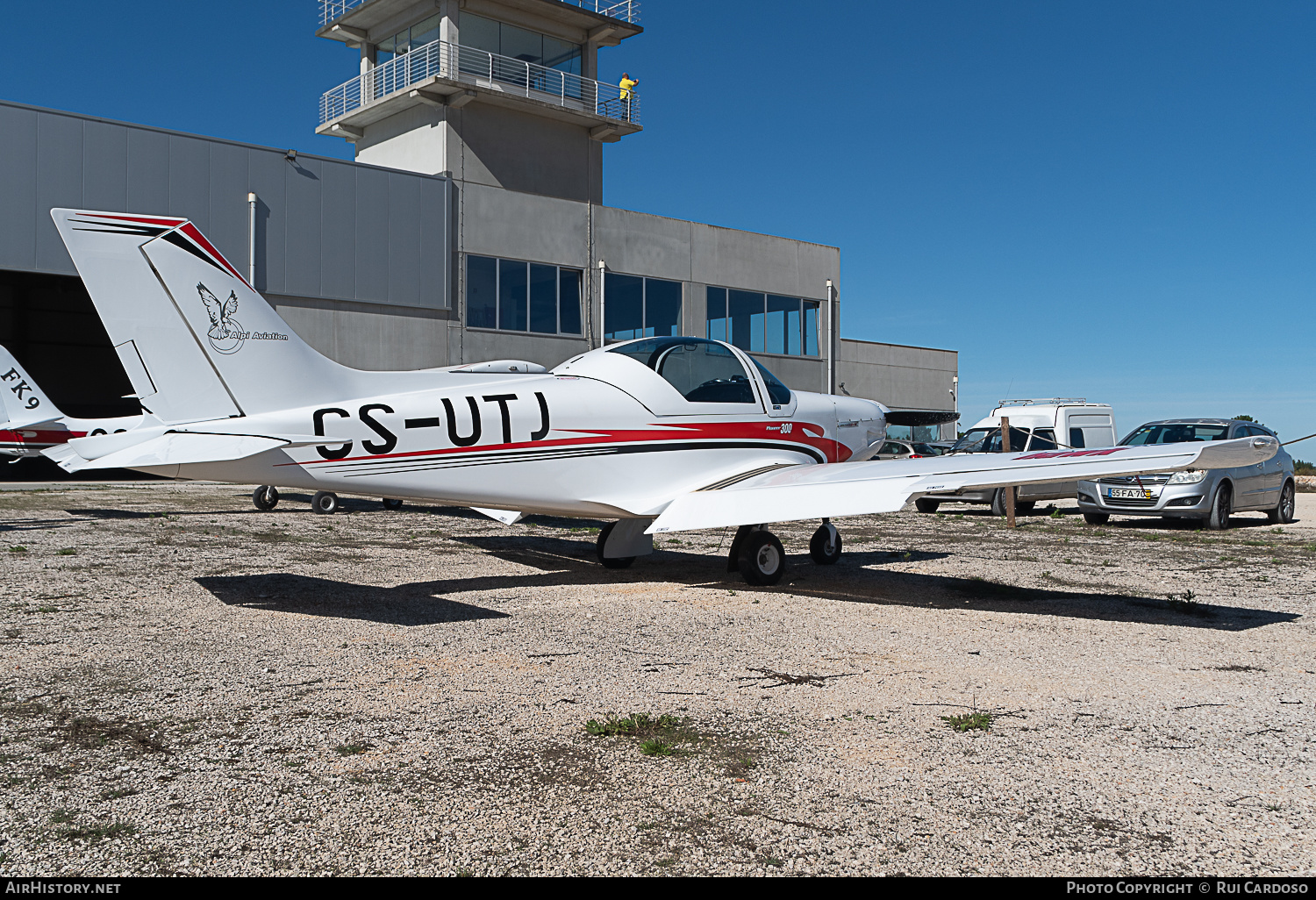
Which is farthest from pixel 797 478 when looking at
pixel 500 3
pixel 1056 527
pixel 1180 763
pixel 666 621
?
pixel 500 3

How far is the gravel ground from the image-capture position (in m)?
3.05

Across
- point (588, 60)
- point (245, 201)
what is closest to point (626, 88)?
point (588, 60)

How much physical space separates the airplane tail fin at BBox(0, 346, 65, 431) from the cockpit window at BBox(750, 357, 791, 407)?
46.5 feet

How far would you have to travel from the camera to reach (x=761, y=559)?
9.12m

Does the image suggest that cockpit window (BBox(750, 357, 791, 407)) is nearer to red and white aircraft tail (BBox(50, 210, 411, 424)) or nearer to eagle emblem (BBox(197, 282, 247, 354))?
red and white aircraft tail (BBox(50, 210, 411, 424))

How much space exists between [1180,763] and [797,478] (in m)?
5.16

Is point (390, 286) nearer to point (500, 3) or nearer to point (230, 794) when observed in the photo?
point (500, 3)

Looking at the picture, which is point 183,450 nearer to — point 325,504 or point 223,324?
point 223,324

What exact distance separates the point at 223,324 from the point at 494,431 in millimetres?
2195

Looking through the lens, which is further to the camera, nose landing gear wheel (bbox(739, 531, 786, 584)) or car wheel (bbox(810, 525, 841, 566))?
car wheel (bbox(810, 525, 841, 566))

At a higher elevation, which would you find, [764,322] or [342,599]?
[764,322]

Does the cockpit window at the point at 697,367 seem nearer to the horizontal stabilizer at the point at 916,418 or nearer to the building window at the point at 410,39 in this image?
the horizontal stabilizer at the point at 916,418

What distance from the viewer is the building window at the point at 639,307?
30.8 meters

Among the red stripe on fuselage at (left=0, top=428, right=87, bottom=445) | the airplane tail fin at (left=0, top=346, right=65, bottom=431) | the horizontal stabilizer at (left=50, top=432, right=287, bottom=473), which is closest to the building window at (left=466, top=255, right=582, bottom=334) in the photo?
the airplane tail fin at (left=0, top=346, right=65, bottom=431)
